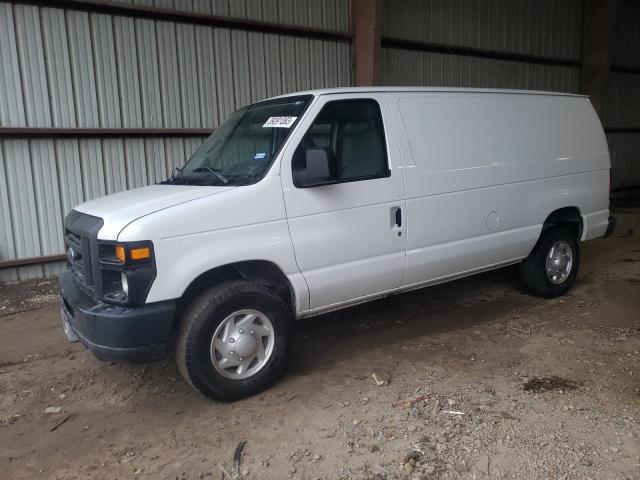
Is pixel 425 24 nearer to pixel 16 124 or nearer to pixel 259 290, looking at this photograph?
pixel 16 124

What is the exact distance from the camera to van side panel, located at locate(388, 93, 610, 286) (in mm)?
4613

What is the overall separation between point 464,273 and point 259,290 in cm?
216

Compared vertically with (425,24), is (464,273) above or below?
below

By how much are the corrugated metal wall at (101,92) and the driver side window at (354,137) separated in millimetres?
4518

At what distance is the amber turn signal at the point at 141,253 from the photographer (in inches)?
133

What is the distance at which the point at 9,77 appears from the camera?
6.90m

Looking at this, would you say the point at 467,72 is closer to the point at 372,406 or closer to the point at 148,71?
the point at 148,71

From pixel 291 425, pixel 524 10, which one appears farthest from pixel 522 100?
pixel 524 10

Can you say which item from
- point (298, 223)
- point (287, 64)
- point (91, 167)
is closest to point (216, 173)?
point (298, 223)

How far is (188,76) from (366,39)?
10.7 ft

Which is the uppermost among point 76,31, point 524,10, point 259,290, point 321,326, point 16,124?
point 524,10

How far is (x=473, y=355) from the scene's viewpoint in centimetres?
454

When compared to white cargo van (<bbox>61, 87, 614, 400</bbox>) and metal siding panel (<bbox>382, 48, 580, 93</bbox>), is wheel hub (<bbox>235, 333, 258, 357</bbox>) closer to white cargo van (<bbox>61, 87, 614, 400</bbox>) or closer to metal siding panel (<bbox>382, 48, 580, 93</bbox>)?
white cargo van (<bbox>61, 87, 614, 400</bbox>)

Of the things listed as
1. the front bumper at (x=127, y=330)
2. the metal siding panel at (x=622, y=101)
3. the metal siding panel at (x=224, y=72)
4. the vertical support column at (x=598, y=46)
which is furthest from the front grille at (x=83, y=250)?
the metal siding panel at (x=622, y=101)
